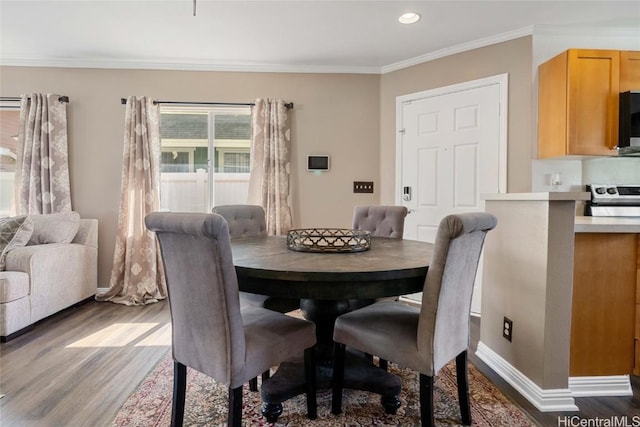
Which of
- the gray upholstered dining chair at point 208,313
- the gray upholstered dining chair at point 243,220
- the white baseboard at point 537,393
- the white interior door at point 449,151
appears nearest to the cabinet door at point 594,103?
the white interior door at point 449,151

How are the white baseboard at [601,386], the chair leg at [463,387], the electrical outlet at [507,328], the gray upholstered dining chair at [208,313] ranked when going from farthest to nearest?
the electrical outlet at [507,328] → the white baseboard at [601,386] → the chair leg at [463,387] → the gray upholstered dining chair at [208,313]

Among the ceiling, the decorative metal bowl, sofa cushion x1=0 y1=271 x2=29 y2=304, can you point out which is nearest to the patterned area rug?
the decorative metal bowl

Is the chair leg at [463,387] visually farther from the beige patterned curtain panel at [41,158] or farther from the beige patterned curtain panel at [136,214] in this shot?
the beige patterned curtain panel at [41,158]

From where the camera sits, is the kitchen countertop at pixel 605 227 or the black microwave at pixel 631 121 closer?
the kitchen countertop at pixel 605 227

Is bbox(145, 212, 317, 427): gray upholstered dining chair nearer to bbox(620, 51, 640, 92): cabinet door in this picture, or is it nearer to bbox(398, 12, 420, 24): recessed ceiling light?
bbox(398, 12, 420, 24): recessed ceiling light

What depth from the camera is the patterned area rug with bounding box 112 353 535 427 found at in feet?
5.15

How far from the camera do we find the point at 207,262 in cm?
117

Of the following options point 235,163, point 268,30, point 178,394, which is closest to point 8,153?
point 235,163

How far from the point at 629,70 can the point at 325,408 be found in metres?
3.24

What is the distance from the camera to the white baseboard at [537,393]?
1.67 meters

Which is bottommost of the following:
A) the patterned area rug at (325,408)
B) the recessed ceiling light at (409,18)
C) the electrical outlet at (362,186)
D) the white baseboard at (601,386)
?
the patterned area rug at (325,408)

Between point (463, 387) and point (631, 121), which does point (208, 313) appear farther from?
point (631, 121)

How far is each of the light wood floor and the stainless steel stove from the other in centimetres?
138

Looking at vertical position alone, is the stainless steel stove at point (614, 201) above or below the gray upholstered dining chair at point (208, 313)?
above
